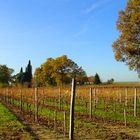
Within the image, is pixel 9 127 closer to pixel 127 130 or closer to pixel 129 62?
pixel 127 130

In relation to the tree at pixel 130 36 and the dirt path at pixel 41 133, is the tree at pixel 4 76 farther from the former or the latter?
the dirt path at pixel 41 133

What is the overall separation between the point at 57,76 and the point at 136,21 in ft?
196

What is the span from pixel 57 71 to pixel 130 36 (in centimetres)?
6044

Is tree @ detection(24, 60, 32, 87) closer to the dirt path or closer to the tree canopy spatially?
the tree canopy

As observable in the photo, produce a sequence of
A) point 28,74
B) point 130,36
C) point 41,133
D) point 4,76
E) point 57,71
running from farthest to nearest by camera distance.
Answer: point 4,76
point 28,74
point 57,71
point 130,36
point 41,133

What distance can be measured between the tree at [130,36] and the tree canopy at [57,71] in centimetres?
5588

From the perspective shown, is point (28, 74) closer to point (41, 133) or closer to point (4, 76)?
point (4, 76)

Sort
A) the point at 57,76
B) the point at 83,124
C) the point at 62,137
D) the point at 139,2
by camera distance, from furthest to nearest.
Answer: the point at 57,76, the point at 139,2, the point at 83,124, the point at 62,137

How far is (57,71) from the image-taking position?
300ft

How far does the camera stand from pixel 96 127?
48.6 feet

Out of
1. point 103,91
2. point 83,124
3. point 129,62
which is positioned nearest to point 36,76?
point 103,91

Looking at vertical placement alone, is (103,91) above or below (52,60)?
below

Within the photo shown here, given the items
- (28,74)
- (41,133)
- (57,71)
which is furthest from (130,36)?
(28,74)

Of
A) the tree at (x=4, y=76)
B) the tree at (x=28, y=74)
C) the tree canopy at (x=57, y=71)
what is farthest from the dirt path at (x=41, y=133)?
the tree at (x=4, y=76)
